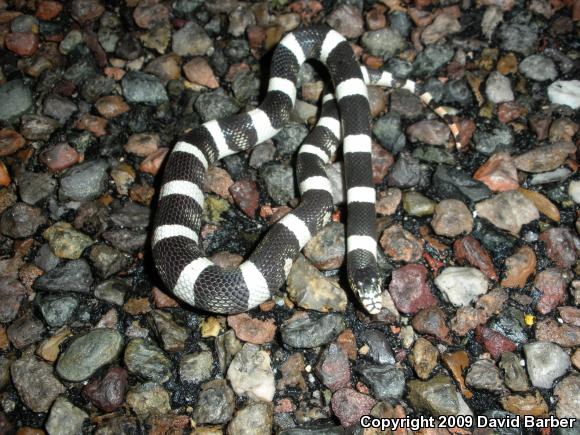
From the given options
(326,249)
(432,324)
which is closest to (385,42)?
(326,249)

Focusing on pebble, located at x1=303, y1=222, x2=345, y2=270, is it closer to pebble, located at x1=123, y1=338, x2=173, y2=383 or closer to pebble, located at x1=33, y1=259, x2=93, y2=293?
pebble, located at x1=123, y1=338, x2=173, y2=383

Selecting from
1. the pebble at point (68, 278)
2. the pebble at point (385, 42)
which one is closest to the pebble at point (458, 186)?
the pebble at point (385, 42)

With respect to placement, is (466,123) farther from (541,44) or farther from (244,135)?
(244,135)

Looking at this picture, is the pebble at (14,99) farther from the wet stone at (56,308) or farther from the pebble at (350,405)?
the pebble at (350,405)

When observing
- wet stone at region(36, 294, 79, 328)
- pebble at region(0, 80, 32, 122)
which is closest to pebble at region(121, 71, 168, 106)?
pebble at region(0, 80, 32, 122)

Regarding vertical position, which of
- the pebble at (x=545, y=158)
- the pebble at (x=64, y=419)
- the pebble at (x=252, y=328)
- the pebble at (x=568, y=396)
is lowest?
the pebble at (x=64, y=419)

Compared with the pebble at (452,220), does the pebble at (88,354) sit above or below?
below

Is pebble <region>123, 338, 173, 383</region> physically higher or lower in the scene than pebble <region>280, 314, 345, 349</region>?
lower
